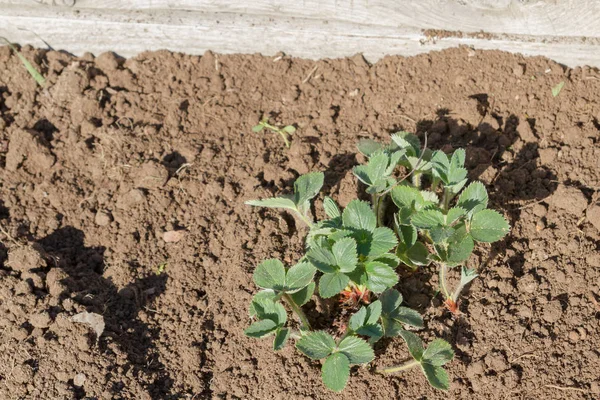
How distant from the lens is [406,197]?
2.26 meters

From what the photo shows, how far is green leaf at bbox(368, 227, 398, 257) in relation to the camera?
2105 millimetres

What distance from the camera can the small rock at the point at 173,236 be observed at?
2.61m

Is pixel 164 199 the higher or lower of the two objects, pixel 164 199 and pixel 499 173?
the lower

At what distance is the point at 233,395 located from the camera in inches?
89.5

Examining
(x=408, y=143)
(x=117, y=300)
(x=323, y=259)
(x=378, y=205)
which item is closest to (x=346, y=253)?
(x=323, y=259)

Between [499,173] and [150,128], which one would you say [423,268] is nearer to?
[499,173]

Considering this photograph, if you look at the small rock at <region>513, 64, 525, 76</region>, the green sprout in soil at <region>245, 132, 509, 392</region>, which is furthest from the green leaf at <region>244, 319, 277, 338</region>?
the small rock at <region>513, 64, 525, 76</region>

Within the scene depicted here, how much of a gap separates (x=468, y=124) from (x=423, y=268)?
721 millimetres

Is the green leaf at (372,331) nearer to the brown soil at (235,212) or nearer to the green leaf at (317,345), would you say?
the green leaf at (317,345)

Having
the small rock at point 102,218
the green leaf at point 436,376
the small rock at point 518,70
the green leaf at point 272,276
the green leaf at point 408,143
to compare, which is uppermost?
the small rock at point 518,70

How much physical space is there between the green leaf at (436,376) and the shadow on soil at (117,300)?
876 millimetres

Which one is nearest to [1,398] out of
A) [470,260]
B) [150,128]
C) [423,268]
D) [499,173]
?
[150,128]

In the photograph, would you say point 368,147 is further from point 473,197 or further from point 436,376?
point 436,376

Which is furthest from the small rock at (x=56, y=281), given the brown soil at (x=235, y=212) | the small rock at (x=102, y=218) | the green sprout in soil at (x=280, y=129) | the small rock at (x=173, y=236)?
the green sprout in soil at (x=280, y=129)
